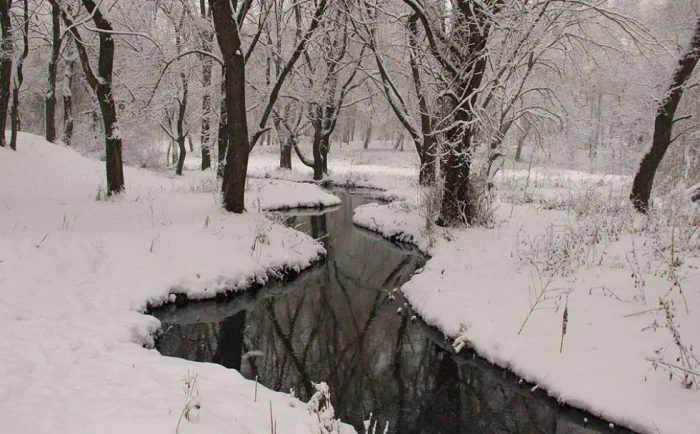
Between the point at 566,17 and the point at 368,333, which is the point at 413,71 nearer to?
the point at 566,17

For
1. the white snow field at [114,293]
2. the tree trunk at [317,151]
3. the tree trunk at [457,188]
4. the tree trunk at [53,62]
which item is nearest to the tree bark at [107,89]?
the white snow field at [114,293]

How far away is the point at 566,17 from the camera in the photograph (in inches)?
418

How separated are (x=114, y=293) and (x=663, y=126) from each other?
12.9 m

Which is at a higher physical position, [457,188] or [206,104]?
[206,104]

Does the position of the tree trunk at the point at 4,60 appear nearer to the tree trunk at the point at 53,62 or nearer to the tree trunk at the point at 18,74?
the tree trunk at the point at 18,74

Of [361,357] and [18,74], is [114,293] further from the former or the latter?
[18,74]

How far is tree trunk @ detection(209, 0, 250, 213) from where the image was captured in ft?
34.5

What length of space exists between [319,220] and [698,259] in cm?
1176

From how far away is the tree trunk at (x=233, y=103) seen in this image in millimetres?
10508

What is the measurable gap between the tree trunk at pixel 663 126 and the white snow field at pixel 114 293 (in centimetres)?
876

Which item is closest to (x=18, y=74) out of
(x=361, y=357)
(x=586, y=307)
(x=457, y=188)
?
(x=457, y=188)

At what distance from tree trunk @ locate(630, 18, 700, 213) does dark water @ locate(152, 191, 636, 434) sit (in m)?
7.04

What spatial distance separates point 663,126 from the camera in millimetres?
11289

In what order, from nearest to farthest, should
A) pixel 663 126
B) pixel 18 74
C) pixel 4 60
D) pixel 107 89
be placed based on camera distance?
pixel 663 126, pixel 107 89, pixel 4 60, pixel 18 74
